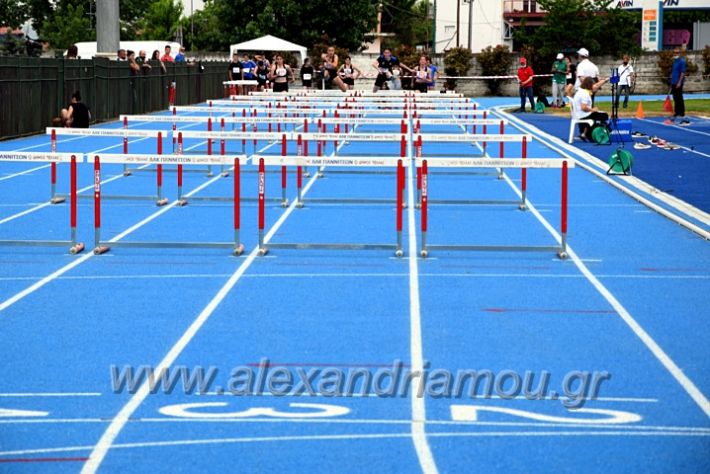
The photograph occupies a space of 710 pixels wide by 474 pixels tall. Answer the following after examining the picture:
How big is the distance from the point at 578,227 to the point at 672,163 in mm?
8927

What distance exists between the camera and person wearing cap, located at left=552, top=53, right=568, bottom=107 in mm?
44594

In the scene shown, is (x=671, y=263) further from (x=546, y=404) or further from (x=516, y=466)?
(x=516, y=466)

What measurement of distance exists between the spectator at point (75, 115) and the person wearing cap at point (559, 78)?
18783 mm

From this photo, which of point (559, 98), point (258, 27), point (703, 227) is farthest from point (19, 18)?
point (703, 227)

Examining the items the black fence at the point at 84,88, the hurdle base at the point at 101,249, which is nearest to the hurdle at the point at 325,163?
the hurdle base at the point at 101,249

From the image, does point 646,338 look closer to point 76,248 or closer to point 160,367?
point 160,367

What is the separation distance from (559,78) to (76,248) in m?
33.6

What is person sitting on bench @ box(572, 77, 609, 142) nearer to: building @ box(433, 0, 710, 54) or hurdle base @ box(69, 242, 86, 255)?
hurdle base @ box(69, 242, 86, 255)

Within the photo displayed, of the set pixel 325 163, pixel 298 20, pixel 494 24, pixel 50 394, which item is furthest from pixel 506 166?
pixel 494 24

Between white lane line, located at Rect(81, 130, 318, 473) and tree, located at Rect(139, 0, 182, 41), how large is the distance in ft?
292

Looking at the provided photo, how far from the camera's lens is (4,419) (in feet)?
25.6

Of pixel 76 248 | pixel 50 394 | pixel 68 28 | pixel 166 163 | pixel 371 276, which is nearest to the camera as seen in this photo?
pixel 50 394

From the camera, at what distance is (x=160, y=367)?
9203 millimetres

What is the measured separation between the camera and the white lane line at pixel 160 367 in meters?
7.10
